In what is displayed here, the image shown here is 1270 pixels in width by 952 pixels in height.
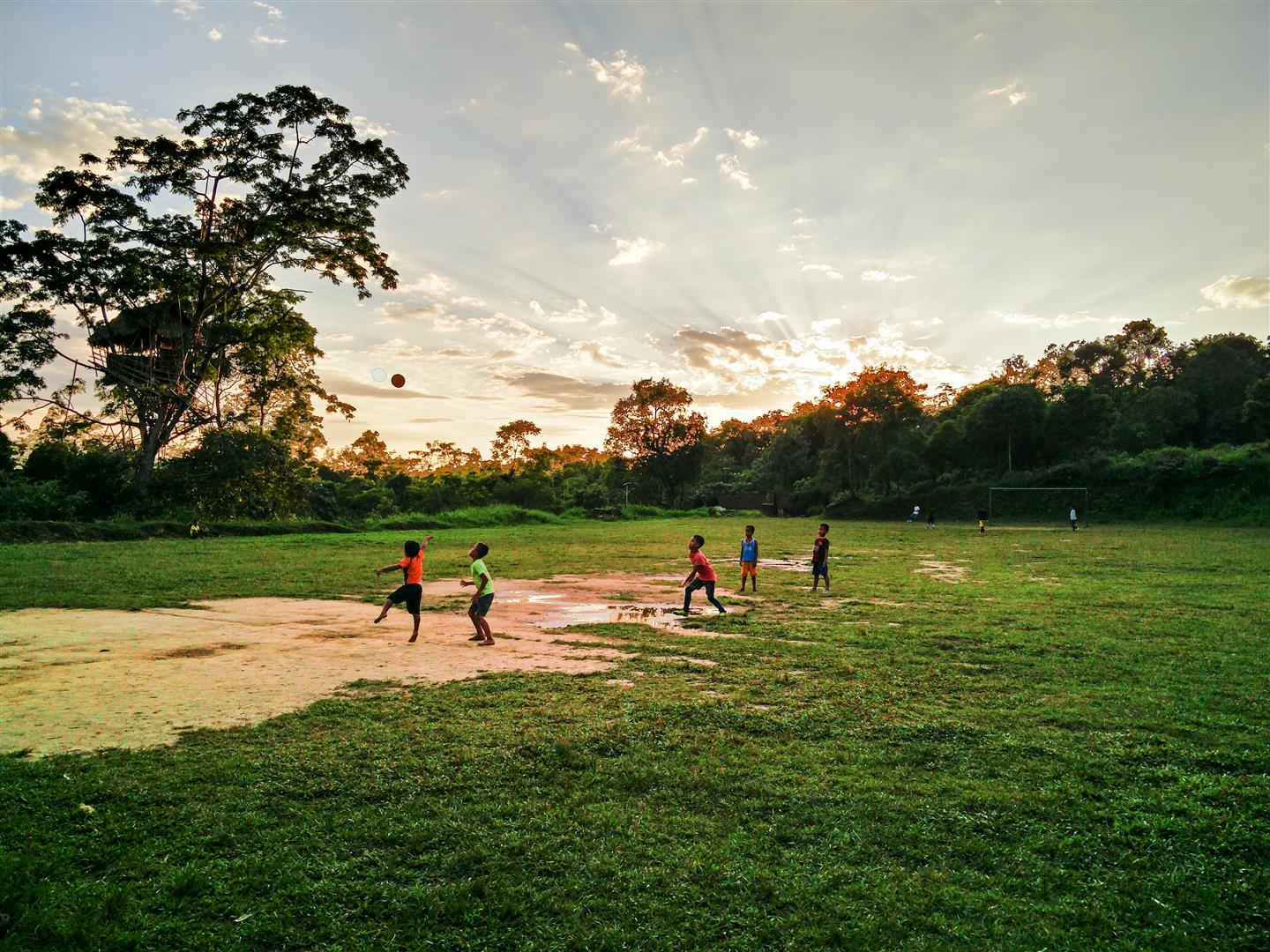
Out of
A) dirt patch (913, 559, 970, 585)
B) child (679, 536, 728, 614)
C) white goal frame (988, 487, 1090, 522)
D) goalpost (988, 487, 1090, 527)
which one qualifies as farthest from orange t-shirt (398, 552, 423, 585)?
white goal frame (988, 487, 1090, 522)

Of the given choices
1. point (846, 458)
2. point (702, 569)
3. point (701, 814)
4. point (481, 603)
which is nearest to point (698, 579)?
point (702, 569)

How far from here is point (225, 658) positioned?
8.04 meters

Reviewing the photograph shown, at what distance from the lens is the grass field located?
3166mm

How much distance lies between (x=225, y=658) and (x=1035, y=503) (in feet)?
170

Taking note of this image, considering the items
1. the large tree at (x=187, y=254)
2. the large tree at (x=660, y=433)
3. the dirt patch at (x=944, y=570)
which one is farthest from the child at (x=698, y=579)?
the large tree at (x=660, y=433)

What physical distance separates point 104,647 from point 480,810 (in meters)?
7.14

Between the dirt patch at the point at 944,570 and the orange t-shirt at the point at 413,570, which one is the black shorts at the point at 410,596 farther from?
the dirt patch at the point at 944,570

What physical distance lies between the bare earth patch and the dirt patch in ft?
26.1

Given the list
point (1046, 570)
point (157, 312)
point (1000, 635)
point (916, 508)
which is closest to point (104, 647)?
point (1000, 635)

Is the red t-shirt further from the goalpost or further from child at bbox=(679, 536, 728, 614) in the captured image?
the goalpost

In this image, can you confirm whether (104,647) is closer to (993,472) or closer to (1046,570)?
(1046,570)

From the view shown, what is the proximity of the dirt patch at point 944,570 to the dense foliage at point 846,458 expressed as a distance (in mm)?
26762

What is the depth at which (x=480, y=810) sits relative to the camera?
13.8 feet

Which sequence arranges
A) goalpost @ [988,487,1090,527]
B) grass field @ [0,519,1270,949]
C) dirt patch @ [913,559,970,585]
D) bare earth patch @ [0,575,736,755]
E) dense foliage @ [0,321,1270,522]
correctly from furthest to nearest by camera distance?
goalpost @ [988,487,1090,527] < dense foliage @ [0,321,1270,522] < dirt patch @ [913,559,970,585] < bare earth patch @ [0,575,736,755] < grass field @ [0,519,1270,949]
